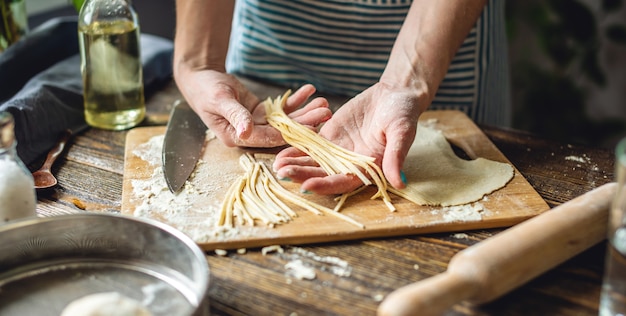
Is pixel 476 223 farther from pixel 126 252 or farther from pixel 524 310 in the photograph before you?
pixel 126 252

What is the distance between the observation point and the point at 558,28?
3490 mm

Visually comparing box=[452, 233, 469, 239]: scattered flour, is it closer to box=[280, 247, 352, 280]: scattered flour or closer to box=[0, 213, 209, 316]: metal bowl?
box=[280, 247, 352, 280]: scattered flour

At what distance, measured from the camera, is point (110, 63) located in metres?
1.85

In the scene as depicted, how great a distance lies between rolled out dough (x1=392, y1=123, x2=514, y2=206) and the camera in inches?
59.0

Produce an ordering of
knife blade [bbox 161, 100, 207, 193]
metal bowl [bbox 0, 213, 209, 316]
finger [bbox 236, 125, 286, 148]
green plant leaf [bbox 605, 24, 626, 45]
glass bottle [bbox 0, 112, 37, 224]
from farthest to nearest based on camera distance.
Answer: green plant leaf [bbox 605, 24, 626, 45]
finger [bbox 236, 125, 286, 148]
knife blade [bbox 161, 100, 207, 193]
glass bottle [bbox 0, 112, 37, 224]
metal bowl [bbox 0, 213, 209, 316]

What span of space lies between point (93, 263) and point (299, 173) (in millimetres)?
498

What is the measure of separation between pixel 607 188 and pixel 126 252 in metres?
0.96

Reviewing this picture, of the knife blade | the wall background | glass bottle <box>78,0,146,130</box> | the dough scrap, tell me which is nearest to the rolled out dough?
the knife blade

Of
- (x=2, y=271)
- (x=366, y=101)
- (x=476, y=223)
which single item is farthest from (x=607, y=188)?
(x=2, y=271)

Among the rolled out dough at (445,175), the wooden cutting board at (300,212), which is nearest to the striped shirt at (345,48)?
the rolled out dough at (445,175)

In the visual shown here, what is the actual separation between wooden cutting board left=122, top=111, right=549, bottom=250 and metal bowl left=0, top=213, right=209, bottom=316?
0.50 feet

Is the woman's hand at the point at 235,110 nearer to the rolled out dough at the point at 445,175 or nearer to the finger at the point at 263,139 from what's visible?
the finger at the point at 263,139

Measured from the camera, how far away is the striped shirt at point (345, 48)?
2.13 m

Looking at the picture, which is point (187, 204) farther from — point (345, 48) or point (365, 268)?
point (345, 48)
